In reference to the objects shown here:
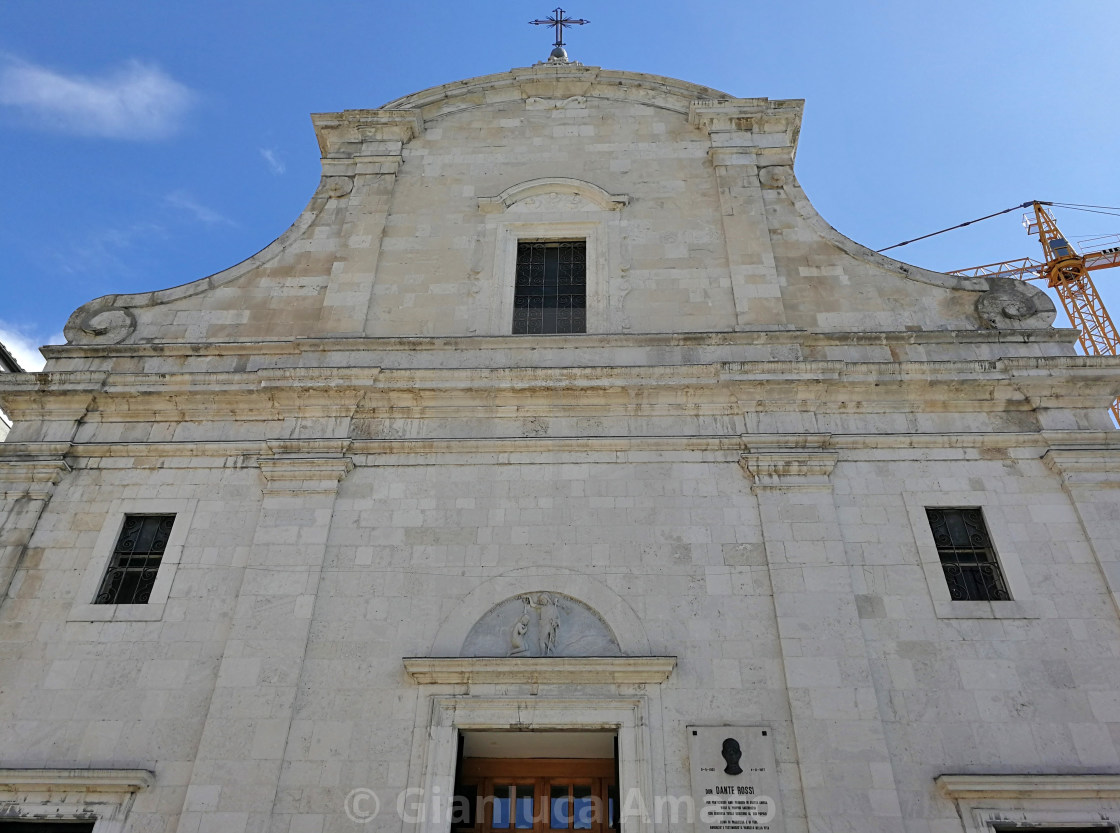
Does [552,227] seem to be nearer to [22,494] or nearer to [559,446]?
[559,446]

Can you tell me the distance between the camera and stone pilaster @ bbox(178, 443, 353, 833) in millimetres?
8555

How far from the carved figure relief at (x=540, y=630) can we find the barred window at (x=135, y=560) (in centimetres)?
416

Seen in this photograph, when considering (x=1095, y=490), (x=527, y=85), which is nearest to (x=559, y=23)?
(x=527, y=85)

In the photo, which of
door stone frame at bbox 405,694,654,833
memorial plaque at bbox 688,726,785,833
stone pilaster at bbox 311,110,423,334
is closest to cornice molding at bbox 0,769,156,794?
door stone frame at bbox 405,694,654,833

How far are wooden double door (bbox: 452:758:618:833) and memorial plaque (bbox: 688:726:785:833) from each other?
3.90 feet

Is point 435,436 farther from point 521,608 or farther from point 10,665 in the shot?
point 10,665

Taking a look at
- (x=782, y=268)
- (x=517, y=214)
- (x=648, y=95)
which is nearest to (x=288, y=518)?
(x=517, y=214)

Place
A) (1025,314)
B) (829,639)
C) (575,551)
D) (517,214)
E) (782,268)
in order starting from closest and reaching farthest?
(829,639)
(575,551)
(1025,314)
(782,268)
(517,214)

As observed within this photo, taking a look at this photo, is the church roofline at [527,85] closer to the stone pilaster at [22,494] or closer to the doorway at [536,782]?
the stone pilaster at [22,494]

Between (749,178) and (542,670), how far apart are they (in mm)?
8732

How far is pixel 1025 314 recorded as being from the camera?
468 inches

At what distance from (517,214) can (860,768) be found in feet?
30.7

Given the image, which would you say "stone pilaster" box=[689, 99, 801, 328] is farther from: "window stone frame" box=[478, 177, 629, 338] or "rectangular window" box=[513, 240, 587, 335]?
"rectangular window" box=[513, 240, 587, 335]

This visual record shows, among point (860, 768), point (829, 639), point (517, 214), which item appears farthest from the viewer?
point (517, 214)
